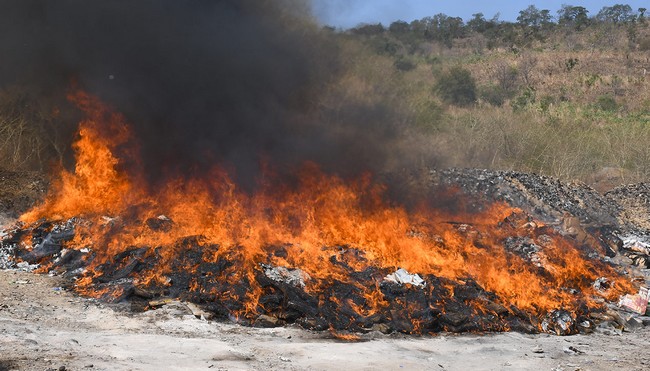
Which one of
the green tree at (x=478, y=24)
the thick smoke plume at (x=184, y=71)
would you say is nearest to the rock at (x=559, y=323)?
the thick smoke plume at (x=184, y=71)

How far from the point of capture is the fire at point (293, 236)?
8.66 m

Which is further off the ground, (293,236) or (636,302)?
(293,236)

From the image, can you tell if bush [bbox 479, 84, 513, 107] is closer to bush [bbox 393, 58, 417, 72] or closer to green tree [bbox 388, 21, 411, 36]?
bush [bbox 393, 58, 417, 72]

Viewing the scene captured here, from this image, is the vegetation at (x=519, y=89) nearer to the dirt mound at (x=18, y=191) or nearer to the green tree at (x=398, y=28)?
the green tree at (x=398, y=28)

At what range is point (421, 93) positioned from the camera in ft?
67.7

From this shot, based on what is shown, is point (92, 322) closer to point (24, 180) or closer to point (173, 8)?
point (173, 8)

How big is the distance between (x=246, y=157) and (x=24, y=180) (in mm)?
5952

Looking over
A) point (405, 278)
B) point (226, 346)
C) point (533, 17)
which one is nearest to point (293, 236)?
point (405, 278)

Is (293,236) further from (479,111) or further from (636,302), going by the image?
(479,111)

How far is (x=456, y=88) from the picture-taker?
2942 cm

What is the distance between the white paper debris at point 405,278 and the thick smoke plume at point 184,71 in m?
3.10

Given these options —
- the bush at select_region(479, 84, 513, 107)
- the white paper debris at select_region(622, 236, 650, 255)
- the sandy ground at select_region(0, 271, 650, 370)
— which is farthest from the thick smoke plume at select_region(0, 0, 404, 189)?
the bush at select_region(479, 84, 513, 107)

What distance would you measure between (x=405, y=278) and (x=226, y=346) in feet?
10.1

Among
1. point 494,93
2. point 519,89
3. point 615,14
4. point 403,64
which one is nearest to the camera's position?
point 403,64
